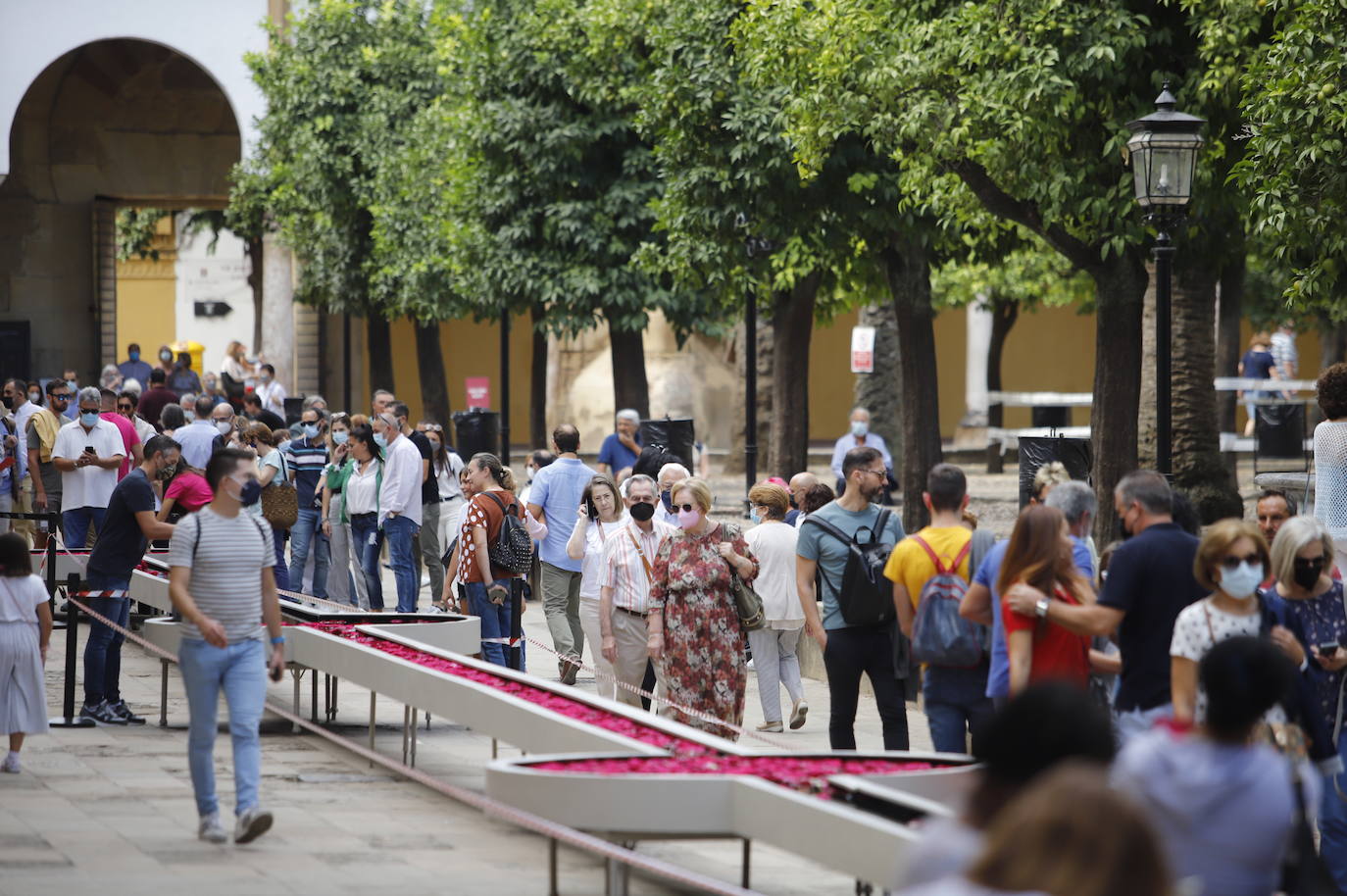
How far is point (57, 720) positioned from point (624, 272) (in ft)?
50.0

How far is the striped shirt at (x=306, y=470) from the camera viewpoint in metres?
18.5

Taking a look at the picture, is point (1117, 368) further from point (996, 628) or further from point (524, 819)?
point (524, 819)

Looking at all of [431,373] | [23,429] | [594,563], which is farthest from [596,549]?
[431,373]

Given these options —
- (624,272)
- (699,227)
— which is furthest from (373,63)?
(699,227)

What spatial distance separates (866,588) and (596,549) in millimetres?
3089

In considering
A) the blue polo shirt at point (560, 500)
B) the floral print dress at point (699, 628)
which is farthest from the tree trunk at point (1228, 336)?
the floral print dress at point (699, 628)

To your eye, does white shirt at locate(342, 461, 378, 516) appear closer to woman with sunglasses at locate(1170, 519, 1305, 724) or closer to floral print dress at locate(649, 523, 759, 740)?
floral print dress at locate(649, 523, 759, 740)

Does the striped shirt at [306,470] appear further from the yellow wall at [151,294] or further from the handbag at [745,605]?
the yellow wall at [151,294]

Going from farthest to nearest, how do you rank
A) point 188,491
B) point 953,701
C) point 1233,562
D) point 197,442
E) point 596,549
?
point 197,442 < point 188,491 < point 596,549 < point 953,701 < point 1233,562

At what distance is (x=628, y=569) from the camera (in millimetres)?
11695

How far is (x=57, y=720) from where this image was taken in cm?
1263

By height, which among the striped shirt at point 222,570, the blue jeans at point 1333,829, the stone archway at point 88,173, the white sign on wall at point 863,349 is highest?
the stone archway at point 88,173

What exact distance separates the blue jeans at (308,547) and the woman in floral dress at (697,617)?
317 inches

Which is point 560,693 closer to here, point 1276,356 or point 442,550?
point 442,550
